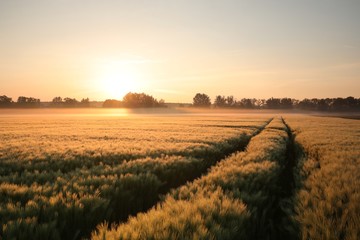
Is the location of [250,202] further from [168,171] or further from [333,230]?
[168,171]

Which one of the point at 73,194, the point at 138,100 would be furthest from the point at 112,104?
the point at 73,194

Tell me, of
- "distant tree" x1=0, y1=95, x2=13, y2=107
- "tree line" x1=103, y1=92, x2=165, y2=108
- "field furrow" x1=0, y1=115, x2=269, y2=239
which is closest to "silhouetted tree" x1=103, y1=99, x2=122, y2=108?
"tree line" x1=103, y1=92, x2=165, y2=108

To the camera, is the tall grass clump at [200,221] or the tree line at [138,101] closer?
the tall grass clump at [200,221]

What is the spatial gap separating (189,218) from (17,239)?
226 cm

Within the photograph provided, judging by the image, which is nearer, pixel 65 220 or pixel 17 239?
pixel 17 239

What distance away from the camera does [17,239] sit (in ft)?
12.3

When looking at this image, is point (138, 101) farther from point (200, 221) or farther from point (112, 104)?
point (200, 221)

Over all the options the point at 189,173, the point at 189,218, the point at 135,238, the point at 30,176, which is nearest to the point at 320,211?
the point at 189,218

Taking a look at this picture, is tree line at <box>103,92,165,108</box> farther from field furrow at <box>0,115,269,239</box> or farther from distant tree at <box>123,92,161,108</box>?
field furrow at <box>0,115,269,239</box>

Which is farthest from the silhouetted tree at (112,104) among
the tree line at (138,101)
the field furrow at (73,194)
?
the field furrow at (73,194)

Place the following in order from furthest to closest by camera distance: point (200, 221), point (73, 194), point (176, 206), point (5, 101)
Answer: point (5, 101) < point (73, 194) < point (176, 206) < point (200, 221)

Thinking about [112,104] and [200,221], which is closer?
[200,221]

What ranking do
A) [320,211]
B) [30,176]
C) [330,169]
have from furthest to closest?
[330,169]
[30,176]
[320,211]

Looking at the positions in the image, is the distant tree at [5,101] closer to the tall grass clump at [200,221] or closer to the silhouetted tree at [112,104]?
the silhouetted tree at [112,104]
